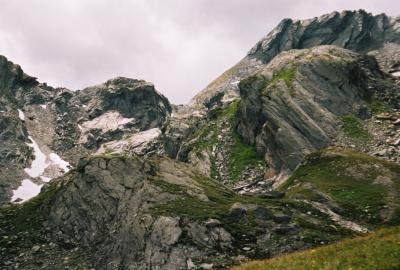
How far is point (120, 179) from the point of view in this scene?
5472 centimetres

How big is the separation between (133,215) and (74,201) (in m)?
9.37

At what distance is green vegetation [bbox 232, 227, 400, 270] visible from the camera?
66.1 feet

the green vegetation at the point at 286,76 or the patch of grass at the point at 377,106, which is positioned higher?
the green vegetation at the point at 286,76

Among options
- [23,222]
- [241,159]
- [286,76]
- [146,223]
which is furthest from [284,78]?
[23,222]

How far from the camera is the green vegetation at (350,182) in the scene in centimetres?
5164

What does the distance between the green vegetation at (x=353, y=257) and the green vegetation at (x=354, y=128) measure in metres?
57.8

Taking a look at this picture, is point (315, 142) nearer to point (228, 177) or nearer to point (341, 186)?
point (228, 177)

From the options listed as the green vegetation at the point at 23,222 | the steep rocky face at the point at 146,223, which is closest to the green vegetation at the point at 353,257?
the steep rocky face at the point at 146,223

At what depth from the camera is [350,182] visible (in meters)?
59.7

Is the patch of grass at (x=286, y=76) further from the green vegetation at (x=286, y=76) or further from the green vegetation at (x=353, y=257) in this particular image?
the green vegetation at (x=353, y=257)

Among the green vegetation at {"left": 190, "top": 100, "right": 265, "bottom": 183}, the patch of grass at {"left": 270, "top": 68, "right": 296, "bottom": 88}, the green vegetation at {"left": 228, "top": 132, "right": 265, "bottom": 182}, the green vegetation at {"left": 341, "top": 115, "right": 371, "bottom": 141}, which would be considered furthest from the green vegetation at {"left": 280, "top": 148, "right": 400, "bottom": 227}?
the patch of grass at {"left": 270, "top": 68, "right": 296, "bottom": 88}

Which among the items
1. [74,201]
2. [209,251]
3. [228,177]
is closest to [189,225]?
[209,251]

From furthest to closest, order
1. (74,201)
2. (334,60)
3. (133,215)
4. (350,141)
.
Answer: (334,60), (350,141), (74,201), (133,215)

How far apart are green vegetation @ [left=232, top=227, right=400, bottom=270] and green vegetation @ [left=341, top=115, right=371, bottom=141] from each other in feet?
190
